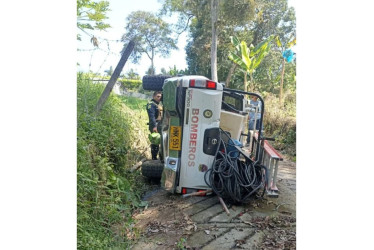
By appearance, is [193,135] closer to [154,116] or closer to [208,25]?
[154,116]

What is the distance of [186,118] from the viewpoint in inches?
126

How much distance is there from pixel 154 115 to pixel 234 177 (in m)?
1.98

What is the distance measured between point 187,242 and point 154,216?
25.5 inches

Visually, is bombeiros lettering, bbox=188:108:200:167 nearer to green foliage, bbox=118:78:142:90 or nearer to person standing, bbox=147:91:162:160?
person standing, bbox=147:91:162:160

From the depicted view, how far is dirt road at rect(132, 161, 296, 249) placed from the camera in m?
2.39

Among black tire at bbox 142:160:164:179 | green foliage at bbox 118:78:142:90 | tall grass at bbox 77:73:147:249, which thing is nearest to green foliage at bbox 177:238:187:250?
tall grass at bbox 77:73:147:249

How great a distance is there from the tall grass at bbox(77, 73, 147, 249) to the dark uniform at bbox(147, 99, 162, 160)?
322mm

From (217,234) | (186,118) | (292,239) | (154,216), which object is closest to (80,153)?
(154,216)

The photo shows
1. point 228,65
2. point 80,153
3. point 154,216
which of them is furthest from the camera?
point 228,65

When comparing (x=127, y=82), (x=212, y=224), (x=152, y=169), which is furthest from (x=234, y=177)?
(x=127, y=82)

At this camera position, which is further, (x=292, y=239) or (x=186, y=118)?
(x=186, y=118)

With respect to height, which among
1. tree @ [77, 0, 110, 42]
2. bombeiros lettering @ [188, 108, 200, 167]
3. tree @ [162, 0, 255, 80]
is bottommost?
bombeiros lettering @ [188, 108, 200, 167]

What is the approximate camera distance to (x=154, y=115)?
15.1ft
